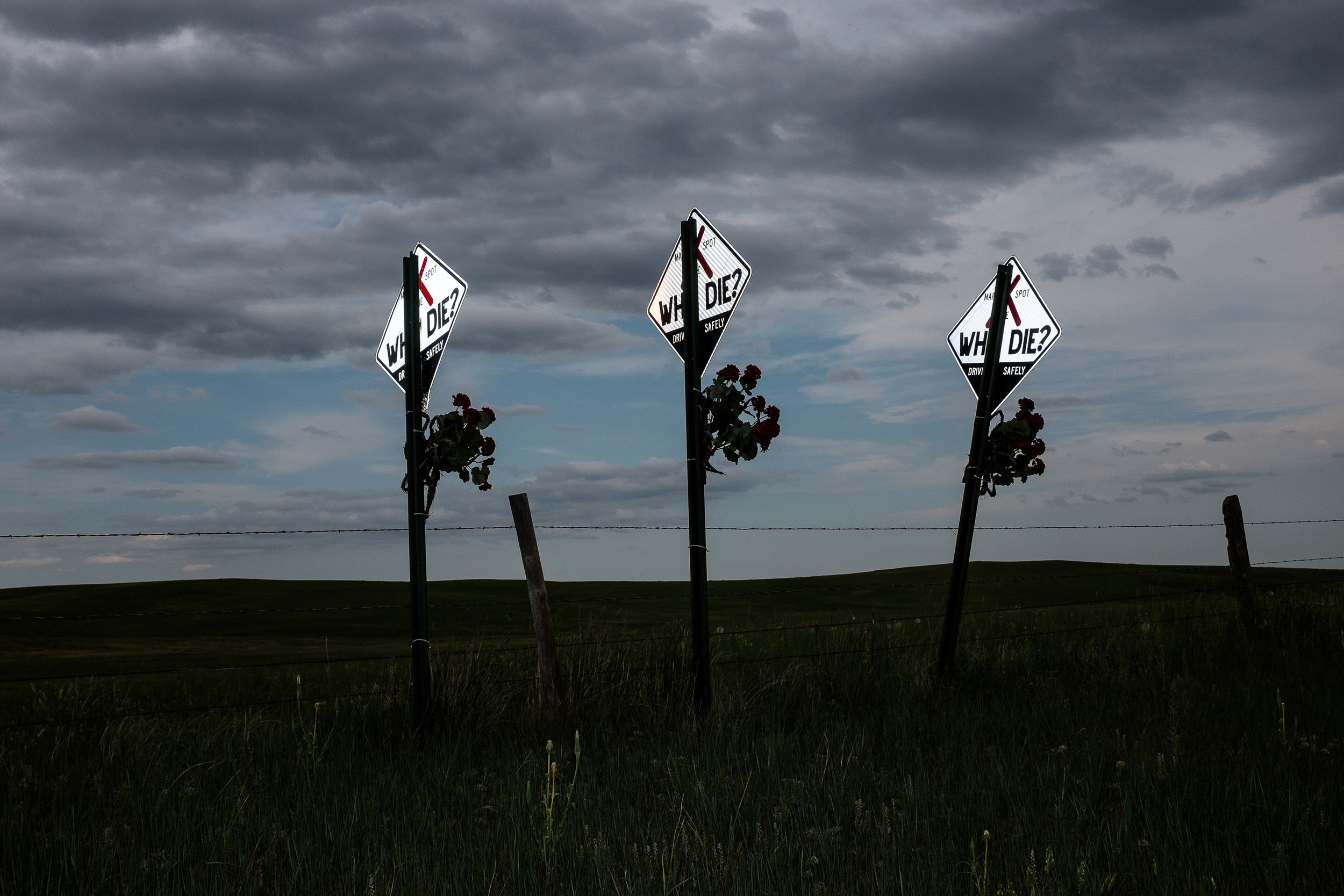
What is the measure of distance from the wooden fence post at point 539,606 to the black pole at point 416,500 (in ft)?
2.60

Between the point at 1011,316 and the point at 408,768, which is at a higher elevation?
the point at 1011,316

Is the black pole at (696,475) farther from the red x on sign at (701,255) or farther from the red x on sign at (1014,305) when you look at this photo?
the red x on sign at (1014,305)

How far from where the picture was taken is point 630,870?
4457 mm

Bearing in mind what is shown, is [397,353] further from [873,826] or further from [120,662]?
[120,662]

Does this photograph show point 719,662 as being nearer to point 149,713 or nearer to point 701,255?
point 701,255

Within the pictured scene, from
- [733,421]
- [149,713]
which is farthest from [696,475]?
[149,713]

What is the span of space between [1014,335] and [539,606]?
18.7ft

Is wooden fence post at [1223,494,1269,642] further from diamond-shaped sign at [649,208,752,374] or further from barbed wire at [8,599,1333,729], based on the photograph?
diamond-shaped sign at [649,208,752,374]

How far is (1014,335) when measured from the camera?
32.9ft

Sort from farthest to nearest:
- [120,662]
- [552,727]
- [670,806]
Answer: [120,662] < [552,727] < [670,806]

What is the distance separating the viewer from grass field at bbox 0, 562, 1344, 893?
14.4 feet

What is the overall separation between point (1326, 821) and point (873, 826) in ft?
7.54

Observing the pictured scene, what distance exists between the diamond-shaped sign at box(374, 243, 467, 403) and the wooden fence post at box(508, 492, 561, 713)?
1.26m

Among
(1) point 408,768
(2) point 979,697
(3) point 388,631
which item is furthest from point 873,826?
(3) point 388,631
